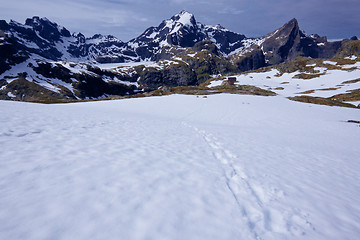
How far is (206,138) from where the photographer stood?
1241 cm

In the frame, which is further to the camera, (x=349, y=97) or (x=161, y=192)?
(x=349, y=97)

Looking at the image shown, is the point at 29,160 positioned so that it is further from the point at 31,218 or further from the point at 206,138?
the point at 206,138

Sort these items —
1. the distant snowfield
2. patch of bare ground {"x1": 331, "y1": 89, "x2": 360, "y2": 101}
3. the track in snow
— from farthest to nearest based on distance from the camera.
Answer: patch of bare ground {"x1": 331, "y1": 89, "x2": 360, "y2": 101} < the track in snow < the distant snowfield

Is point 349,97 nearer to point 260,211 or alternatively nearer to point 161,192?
point 260,211

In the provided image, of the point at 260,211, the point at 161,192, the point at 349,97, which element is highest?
the point at 161,192

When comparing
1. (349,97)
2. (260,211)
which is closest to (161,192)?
(260,211)

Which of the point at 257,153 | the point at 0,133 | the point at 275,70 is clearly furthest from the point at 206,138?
the point at 275,70

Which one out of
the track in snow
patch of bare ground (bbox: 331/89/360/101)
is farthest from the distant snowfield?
patch of bare ground (bbox: 331/89/360/101)

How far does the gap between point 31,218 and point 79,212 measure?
0.85 metres

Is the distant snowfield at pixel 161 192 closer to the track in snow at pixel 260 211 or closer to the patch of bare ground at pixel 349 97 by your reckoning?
the track in snow at pixel 260 211

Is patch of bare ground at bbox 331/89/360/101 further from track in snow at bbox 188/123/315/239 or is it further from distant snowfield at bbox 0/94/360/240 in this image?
track in snow at bbox 188/123/315/239

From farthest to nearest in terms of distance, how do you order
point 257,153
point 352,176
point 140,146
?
point 257,153
point 140,146
point 352,176

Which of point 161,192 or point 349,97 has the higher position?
point 161,192

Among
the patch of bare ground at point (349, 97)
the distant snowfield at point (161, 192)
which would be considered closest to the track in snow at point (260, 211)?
the distant snowfield at point (161, 192)
